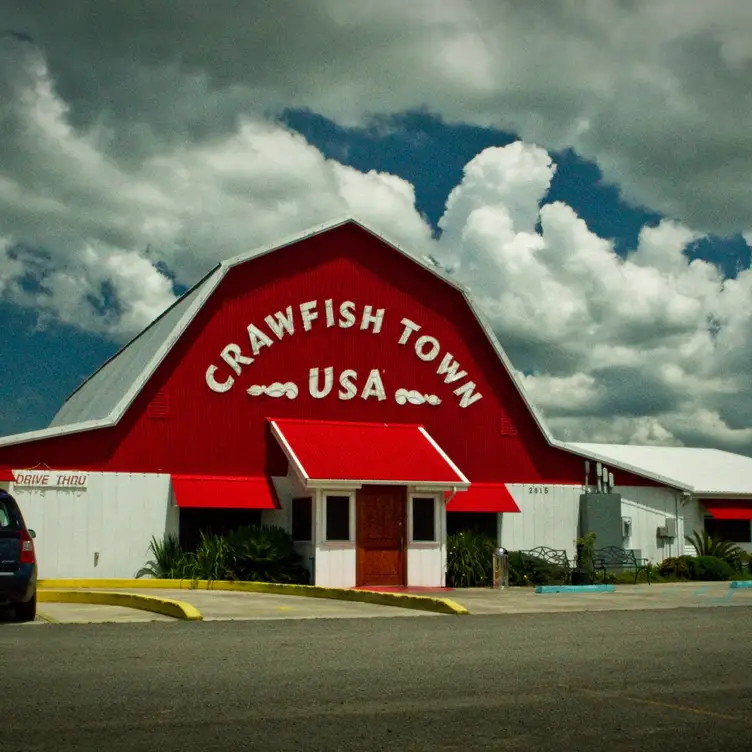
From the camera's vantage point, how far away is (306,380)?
89.6 feet

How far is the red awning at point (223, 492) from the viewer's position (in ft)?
81.8

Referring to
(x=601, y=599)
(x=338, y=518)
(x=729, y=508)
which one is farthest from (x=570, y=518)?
(x=601, y=599)

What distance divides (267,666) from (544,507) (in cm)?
2114

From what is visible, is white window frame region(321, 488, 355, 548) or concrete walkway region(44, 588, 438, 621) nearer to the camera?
concrete walkway region(44, 588, 438, 621)

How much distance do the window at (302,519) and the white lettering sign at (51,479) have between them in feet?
17.1

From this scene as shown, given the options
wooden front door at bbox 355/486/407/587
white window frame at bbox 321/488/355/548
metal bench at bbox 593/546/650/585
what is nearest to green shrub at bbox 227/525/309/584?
white window frame at bbox 321/488/355/548

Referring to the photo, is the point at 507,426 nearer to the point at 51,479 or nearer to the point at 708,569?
the point at 708,569

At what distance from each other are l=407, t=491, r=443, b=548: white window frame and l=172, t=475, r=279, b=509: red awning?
3323 millimetres

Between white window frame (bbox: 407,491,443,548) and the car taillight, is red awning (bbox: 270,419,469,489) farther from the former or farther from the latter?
the car taillight

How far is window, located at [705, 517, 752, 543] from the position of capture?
36.5 m

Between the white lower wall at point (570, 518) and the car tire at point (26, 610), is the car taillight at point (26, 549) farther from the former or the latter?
the white lower wall at point (570, 518)

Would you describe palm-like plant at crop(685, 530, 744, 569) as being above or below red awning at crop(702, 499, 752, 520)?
below

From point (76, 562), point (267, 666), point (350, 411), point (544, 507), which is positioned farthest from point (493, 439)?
point (267, 666)

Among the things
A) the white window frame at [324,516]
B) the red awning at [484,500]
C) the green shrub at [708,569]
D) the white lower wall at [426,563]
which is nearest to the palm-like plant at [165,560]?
the white window frame at [324,516]
